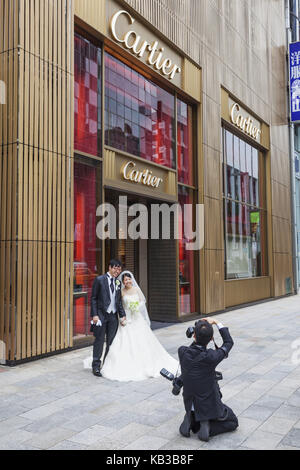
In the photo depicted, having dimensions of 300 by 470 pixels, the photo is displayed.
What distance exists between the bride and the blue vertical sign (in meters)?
18.9

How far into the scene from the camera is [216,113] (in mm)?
16047

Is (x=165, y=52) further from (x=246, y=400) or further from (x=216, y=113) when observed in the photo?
(x=246, y=400)

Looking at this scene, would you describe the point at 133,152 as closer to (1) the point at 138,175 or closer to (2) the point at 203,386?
(1) the point at 138,175

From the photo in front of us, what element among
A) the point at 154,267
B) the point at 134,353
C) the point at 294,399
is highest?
the point at 154,267

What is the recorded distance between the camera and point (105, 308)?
758 cm

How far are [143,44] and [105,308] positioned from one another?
26.2 ft

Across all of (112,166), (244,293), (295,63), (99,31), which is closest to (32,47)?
(99,31)

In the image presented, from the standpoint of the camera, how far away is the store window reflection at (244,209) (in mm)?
17359

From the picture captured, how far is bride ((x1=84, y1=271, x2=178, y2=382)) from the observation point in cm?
727

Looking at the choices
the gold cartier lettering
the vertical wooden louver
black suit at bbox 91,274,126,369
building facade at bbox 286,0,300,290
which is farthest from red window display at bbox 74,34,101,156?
building facade at bbox 286,0,300,290

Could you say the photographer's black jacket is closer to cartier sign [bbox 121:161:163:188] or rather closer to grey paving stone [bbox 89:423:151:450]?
grey paving stone [bbox 89:423:151:450]

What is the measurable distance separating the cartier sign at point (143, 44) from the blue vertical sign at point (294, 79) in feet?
38.5

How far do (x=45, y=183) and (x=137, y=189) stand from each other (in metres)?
3.65

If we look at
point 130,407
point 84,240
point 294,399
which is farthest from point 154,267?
point 130,407
